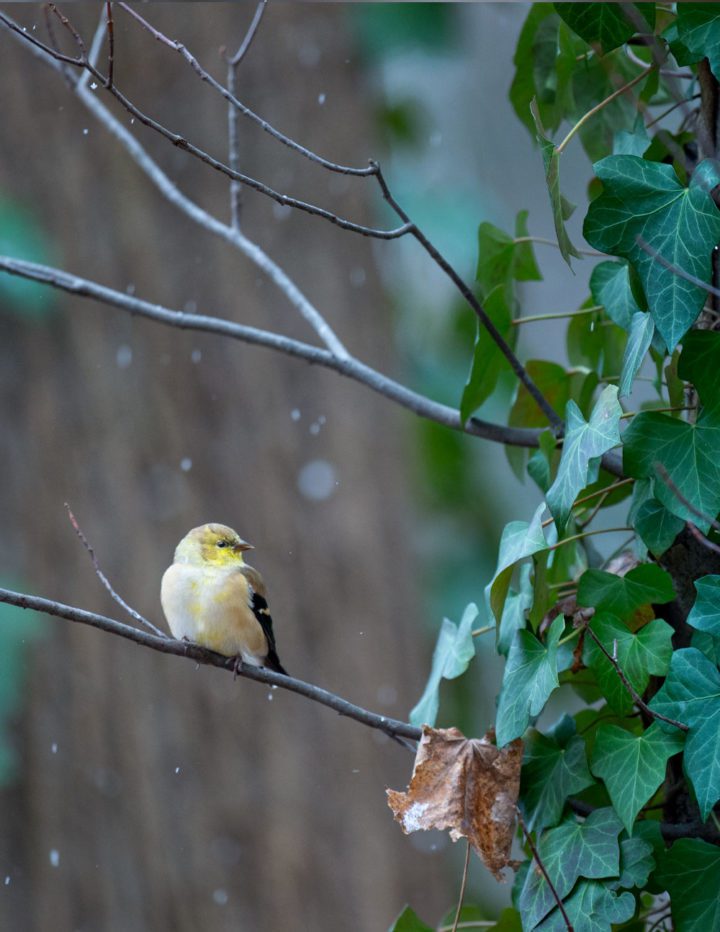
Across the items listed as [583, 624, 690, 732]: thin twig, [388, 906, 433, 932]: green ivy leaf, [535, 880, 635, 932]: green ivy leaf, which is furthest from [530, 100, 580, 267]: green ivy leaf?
[388, 906, 433, 932]: green ivy leaf

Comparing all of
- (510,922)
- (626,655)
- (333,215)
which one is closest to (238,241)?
(333,215)

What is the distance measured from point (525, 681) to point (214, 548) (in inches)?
21.1

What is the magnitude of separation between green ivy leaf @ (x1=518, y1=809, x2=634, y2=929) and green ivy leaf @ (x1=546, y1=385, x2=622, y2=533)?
0.30m

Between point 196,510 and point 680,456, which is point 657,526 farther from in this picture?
point 196,510

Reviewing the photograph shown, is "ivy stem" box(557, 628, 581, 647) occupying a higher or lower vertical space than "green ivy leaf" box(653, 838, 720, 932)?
higher

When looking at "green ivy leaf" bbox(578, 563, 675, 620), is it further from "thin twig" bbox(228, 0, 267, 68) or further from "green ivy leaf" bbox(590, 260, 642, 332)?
"thin twig" bbox(228, 0, 267, 68)

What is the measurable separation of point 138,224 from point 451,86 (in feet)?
10.5

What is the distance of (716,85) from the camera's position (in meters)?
1.07

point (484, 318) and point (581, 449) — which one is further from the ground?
point (484, 318)

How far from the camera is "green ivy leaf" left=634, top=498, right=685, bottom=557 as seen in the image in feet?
3.26

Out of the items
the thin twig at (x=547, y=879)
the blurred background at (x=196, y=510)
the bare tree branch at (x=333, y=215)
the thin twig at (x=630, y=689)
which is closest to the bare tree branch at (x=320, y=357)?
the bare tree branch at (x=333, y=215)

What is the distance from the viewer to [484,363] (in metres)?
1.24

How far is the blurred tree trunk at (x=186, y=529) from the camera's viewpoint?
2664 mm

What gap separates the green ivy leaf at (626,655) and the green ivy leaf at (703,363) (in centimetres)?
22
